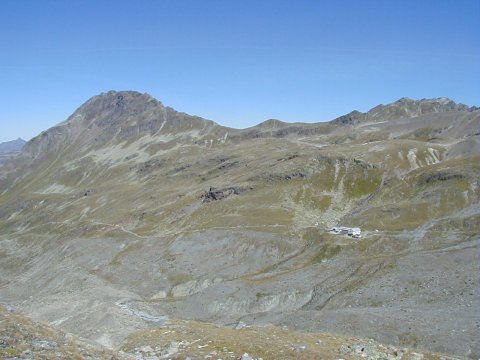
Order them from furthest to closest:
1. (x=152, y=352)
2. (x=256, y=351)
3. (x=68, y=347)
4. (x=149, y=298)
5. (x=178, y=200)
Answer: (x=178, y=200)
(x=149, y=298)
(x=152, y=352)
(x=256, y=351)
(x=68, y=347)

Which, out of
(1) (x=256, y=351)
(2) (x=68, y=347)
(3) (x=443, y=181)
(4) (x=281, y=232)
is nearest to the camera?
(2) (x=68, y=347)

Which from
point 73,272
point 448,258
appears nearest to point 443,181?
point 448,258

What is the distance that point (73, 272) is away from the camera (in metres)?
129

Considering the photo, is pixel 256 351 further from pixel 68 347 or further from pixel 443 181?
pixel 443 181

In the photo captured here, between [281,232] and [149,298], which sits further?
[281,232]

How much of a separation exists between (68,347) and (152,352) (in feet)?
A: 47.3

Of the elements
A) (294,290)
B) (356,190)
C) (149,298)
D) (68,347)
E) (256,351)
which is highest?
(356,190)

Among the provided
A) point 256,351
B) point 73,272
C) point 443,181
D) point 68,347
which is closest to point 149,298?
point 73,272

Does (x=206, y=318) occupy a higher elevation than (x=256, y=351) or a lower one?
lower

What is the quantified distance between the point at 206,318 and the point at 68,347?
5837 centimetres

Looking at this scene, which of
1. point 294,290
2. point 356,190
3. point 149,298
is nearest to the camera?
point 294,290

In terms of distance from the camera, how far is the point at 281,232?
129 m

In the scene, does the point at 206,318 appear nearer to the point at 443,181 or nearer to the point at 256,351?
the point at 256,351

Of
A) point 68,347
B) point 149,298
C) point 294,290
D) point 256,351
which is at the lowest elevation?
point 149,298
